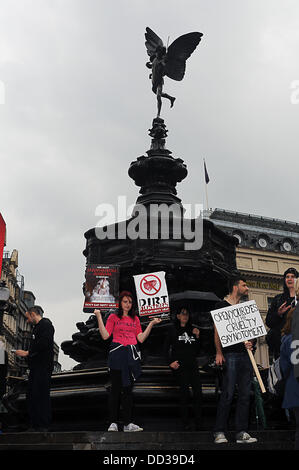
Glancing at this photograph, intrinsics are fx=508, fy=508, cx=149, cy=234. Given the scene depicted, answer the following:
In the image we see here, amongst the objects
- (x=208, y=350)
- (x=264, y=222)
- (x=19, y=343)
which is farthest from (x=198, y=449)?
(x=19, y=343)

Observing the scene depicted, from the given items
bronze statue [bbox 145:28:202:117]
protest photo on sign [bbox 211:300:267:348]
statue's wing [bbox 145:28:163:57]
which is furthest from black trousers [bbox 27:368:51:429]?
statue's wing [bbox 145:28:163:57]

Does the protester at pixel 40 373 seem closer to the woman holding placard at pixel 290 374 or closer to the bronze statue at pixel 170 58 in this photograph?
the woman holding placard at pixel 290 374

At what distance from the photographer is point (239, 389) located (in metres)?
5.64

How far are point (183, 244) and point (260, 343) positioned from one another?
36160 mm

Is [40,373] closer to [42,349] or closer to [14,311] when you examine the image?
[42,349]

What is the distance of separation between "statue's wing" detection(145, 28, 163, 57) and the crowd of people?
7559 mm

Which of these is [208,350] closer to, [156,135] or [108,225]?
[108,225]

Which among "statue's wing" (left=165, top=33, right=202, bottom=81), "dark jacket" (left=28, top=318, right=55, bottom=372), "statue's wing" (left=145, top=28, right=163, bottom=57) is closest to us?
"dark jacket" (left=28, top=318, right=55, bottom=372)

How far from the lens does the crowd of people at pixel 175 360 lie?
5551mm

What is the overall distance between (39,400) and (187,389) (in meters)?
1.85

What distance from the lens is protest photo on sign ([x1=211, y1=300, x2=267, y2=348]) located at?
581cm

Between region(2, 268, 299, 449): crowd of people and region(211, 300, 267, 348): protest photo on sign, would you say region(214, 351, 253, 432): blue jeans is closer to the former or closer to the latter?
region(2, 268, 299, 449): crowd of people

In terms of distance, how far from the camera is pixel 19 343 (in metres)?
64.6

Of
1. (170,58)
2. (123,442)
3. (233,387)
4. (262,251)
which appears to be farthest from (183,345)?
(262,251)
